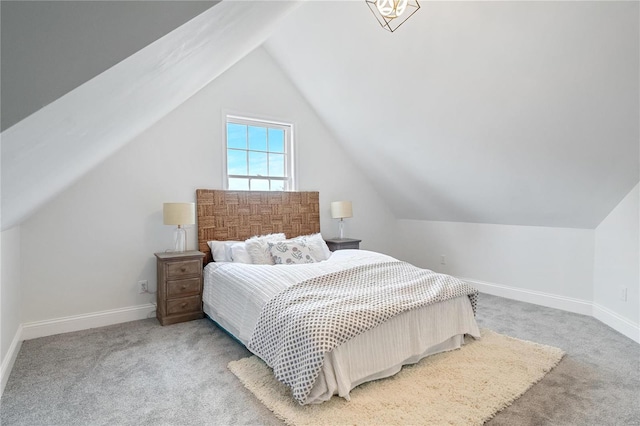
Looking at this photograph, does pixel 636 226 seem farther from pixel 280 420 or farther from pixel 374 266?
pixel 280 420

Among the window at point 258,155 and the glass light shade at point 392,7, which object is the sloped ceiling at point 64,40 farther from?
the window at point 258,155

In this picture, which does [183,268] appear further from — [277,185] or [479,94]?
[479,94]

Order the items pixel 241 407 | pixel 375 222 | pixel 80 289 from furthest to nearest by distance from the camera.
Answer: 1. pixel 375 222
2. pixel 80 289
3. pixel 241 407

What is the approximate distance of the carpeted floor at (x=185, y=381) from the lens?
194cm

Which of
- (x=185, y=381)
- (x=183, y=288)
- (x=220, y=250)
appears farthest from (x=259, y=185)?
(x=185, y=381)

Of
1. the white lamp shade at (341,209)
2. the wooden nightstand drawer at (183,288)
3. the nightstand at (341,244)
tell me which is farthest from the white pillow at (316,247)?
the wooden nightstand drawer at (183,288)

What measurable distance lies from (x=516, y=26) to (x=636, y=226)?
2067mm

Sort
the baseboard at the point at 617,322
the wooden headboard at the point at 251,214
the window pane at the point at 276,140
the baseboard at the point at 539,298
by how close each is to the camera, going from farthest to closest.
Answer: the window pane at the point at 276,140 → the wooden headboard at the point at 251,214 → the baseboard at the point at 539,298 → the baseboard at the point at 617,322

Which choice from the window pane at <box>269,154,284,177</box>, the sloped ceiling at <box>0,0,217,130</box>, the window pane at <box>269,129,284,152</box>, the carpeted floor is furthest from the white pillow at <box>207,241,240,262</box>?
the sloped ceiling at <box>0,0,217,130</box>

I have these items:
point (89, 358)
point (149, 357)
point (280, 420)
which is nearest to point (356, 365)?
point (280, 420)

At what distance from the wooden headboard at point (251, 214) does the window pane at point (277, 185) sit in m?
0.15

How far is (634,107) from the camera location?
7.88 ft

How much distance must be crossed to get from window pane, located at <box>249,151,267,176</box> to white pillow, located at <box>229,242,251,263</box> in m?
1.13

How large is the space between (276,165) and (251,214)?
788 millimetres
